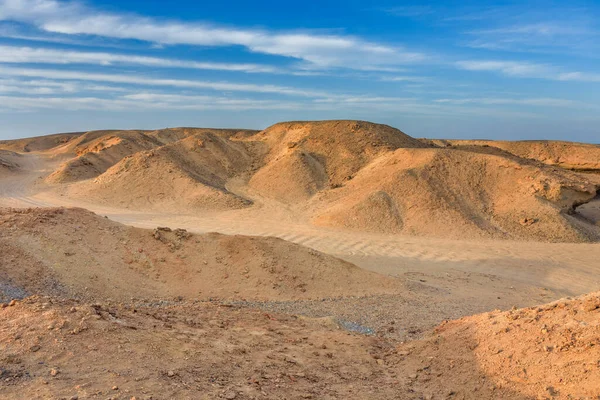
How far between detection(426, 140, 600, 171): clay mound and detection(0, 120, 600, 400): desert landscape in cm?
1132

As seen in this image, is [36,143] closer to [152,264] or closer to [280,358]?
[152,264]

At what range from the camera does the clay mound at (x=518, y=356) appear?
168 inches

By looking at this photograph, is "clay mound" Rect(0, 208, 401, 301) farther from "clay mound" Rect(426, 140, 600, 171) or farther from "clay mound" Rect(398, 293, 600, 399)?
"clay mound" Rect(426, 140, 600, 171)

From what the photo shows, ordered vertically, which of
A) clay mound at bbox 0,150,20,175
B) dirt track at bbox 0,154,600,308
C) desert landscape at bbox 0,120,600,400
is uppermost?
clay mound at bbox 0,150,20,175

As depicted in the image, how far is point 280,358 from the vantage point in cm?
515

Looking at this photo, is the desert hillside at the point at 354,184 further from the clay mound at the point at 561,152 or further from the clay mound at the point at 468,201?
the clay mound at the point at 561,152

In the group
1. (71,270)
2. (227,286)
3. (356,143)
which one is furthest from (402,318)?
(356,143)

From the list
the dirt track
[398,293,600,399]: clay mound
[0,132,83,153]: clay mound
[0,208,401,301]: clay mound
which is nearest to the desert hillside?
the dirt track

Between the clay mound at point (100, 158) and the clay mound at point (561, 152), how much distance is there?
73.1ft

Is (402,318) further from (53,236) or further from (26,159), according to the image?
(26,159)

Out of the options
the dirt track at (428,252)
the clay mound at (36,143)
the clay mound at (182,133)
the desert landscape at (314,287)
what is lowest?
the dirt track at (428,252)

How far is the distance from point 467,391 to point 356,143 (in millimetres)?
21219

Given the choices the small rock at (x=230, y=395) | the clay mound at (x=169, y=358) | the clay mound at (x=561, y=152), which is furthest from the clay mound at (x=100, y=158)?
the small rock at (x=230, y=395)

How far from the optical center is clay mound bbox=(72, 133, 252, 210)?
832 inches
